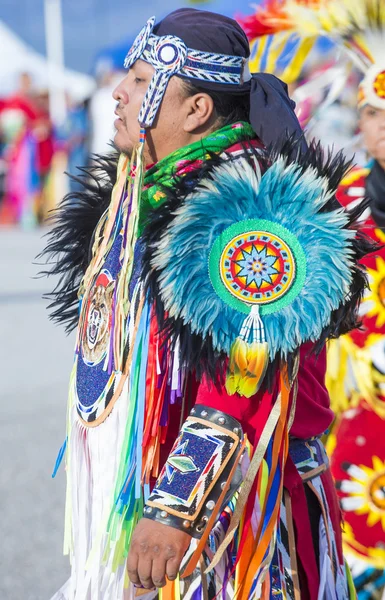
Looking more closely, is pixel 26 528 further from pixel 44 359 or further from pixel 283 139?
pixel 44 359

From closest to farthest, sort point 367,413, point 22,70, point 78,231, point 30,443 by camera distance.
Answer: point 78,231, point 367,413, point 30,443, point 22,70

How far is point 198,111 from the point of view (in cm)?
198

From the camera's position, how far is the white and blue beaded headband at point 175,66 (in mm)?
1964

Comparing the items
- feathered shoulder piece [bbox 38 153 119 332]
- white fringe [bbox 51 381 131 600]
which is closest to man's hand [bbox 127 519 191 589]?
white fringe [bbox 51 381 131 600]

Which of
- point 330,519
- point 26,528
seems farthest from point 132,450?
point 26,528

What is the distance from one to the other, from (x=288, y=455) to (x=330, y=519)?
175 millimetres

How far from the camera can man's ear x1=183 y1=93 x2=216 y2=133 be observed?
1981mm

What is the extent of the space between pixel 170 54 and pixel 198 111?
12 cm

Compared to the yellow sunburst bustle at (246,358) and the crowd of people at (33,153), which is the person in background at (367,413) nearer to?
the yellow sunburst bustle at (246,358)

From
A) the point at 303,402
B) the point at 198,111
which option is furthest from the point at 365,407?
the point at 198,111

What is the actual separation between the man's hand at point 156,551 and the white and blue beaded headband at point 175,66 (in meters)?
0.74

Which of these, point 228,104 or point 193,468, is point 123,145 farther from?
point 193,468

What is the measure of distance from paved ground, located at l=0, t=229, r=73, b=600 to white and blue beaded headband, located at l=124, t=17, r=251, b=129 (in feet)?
3.36

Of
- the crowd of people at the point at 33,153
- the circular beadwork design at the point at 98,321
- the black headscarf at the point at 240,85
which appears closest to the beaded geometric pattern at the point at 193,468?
the circular beadwork design at the point at 98,321
